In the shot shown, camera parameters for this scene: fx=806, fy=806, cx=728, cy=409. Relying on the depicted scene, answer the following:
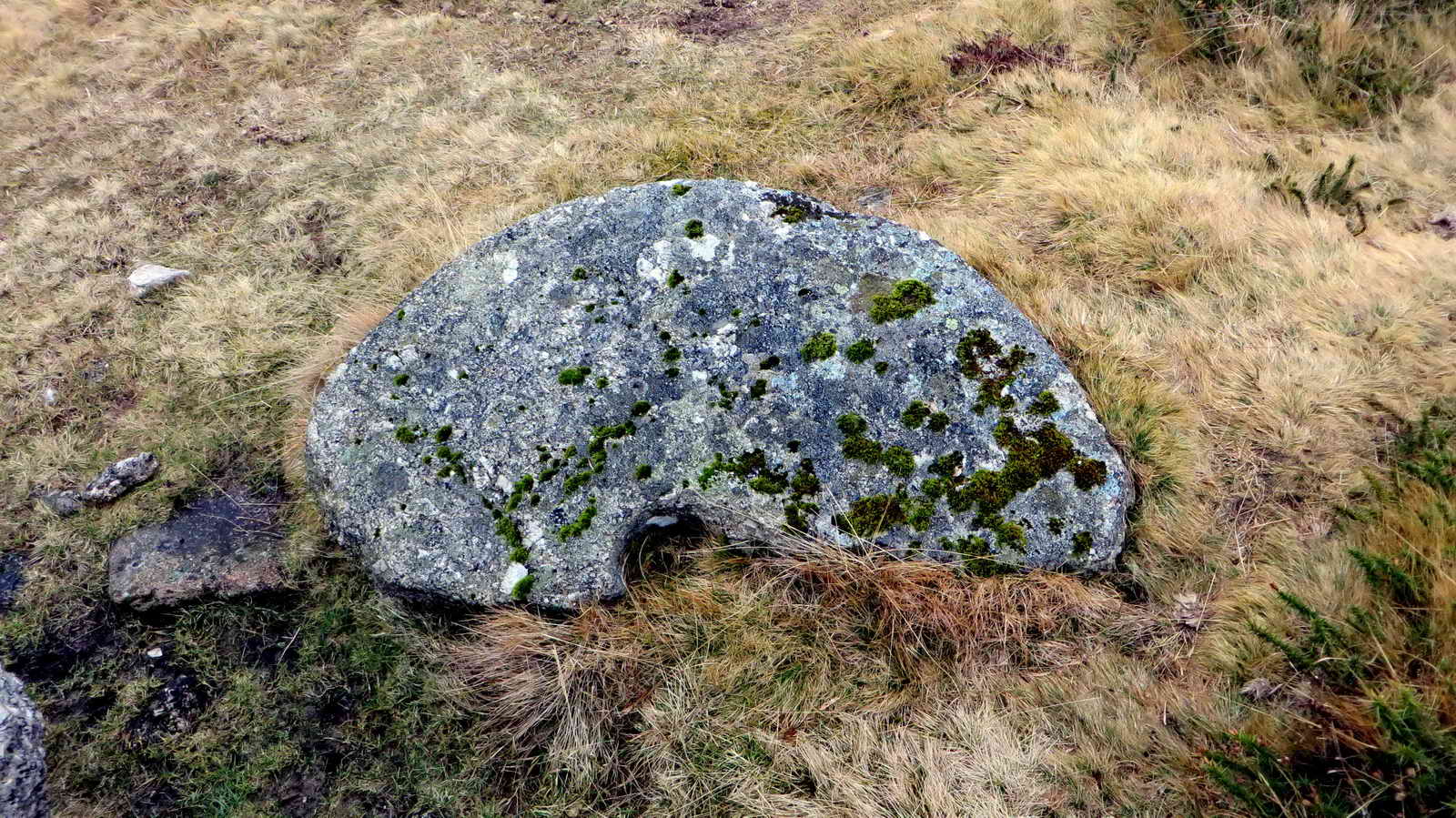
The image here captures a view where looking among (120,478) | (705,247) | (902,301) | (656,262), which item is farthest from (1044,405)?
(120,478)

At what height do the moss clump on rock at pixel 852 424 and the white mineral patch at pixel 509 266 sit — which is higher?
the white mineral patch at pixel 509 266

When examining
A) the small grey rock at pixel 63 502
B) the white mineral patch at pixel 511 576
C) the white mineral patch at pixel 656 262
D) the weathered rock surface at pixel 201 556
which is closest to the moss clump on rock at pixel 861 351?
the white mineral patch at pixel 656 262

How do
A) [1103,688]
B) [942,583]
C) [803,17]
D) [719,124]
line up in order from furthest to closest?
[803,17], [719,124], [942,583], [1103,688]

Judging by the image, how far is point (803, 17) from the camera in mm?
7781

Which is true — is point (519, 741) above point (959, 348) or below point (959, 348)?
below

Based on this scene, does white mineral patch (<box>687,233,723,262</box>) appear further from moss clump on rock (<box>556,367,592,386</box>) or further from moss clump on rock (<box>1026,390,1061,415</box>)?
moss clump on rock (<box>1026,390,1061,415</box>)

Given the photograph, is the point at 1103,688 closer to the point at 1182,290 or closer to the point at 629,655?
the point at 629,655

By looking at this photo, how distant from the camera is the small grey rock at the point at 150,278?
18.7 feet

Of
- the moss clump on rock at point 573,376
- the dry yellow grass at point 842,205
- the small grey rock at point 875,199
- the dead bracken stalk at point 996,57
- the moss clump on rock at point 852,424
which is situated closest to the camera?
the dry yellow grass at point 842,205

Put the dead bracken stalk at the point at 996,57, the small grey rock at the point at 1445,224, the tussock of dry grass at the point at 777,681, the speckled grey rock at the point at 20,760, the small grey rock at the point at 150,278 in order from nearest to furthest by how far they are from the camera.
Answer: the speckled grey rock at the point at 20,760, the tussock of dry grass at the point at 777,681, the small grey rock at the point at 1445,224, the small grey rock at the point at 150,278, the dead bracken stalk at the point at 996,57

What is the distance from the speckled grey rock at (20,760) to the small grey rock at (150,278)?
3.72m

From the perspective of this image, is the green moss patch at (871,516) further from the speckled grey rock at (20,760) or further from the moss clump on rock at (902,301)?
the speckled grey rock at (20,760)

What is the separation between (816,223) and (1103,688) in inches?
98.8

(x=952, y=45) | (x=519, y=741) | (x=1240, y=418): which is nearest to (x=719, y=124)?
(x=952, y=45)
